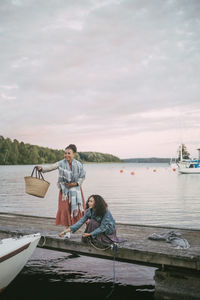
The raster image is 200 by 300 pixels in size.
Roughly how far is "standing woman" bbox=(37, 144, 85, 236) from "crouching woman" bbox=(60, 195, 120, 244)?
48 cm

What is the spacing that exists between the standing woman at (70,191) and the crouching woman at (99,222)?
484 millimetres

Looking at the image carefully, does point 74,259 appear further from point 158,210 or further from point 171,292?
point 158,210

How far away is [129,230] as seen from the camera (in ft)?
24.0

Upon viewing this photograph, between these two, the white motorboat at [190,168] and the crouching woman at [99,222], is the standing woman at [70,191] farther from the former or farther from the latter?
the white motorboat at [190,168]

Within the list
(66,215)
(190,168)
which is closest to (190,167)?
(190,168)

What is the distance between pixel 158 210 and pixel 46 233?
13.6 m

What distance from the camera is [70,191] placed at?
20.9ft

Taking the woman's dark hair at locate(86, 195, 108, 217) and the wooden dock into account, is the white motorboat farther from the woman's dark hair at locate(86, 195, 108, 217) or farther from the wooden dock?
the woman's dark hair at locate(86, 195, 108, 217)

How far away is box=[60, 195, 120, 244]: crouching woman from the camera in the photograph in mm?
5641

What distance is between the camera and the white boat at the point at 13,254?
17.5ft

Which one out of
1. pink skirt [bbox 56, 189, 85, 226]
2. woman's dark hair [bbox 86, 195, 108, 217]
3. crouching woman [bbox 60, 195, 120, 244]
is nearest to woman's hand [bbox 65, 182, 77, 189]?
pink skirt [bbox 56, 189, 85, 226]

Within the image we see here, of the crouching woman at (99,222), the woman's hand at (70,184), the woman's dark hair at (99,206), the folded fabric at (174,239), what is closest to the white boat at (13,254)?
the crouching woman at (99,222)

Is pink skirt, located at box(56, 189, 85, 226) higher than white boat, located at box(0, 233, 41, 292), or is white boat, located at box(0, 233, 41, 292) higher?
pink skirt, located at box(56, 189, 85, 226)

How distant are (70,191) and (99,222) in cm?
100
